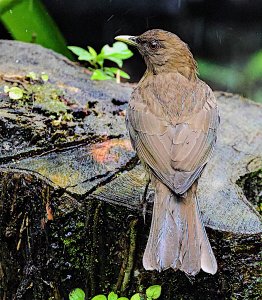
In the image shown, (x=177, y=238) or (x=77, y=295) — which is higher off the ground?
(x=177, y=238)

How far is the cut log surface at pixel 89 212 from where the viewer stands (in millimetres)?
3441

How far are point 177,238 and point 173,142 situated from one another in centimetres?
48

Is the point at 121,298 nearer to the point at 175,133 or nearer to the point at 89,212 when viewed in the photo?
the point at 89,212

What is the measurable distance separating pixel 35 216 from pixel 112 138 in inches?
25.2

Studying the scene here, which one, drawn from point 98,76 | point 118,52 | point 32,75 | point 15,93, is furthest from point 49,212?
point 118,52

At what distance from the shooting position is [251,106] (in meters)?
4.78

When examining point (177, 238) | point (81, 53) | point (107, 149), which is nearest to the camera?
point (177, 238)

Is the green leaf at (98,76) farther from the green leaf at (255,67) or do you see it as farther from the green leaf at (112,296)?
the green leaf at (255,67)

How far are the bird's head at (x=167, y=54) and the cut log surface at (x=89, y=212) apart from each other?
441 mm

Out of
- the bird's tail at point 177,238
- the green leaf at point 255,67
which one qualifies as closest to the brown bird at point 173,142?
the bird's tail at point 177,238

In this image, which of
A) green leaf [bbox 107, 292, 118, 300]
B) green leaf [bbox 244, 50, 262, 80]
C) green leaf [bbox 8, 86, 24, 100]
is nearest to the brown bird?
green leaf [bbox 107, 292, 118, 300]

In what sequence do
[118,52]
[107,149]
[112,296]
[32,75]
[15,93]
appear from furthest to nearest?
[118,52] → [32,75] → [15,93] → [107,149] → [112,296]

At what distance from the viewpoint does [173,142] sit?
3.40 metres

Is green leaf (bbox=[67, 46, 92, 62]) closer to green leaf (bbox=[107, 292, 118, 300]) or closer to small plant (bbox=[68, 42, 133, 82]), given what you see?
small plant (bbox=[68, 42, 133, 82])
